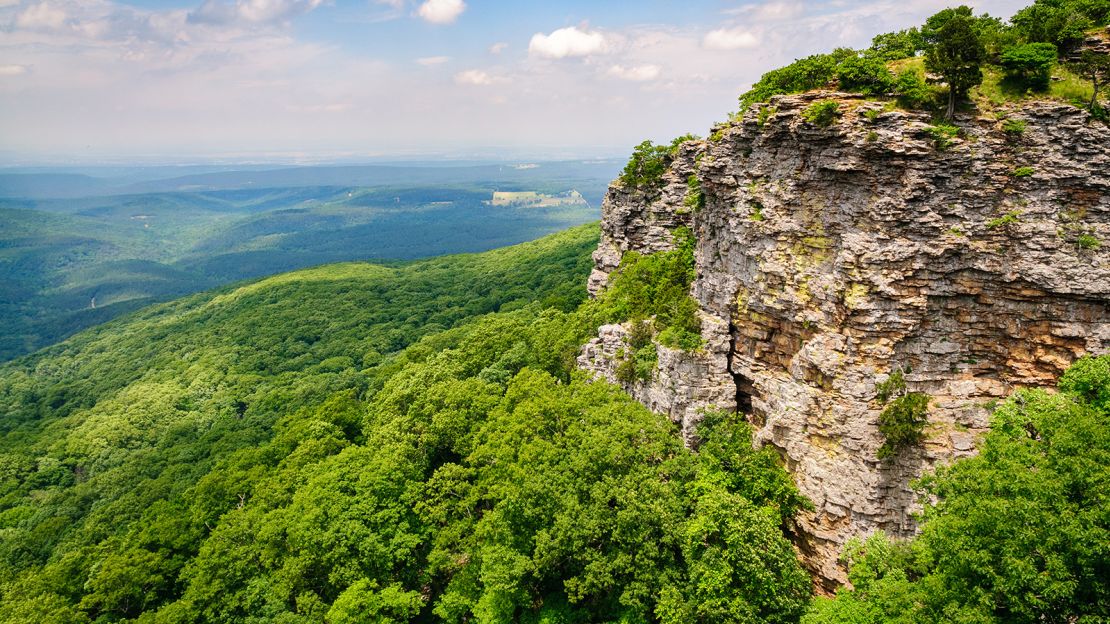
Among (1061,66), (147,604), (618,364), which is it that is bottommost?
(147,604)

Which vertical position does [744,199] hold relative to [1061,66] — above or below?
→ below

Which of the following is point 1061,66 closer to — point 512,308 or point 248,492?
point 248,492

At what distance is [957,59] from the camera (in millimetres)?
21703

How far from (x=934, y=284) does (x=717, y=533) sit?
1397 centimetres

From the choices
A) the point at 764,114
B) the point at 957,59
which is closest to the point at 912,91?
the point at 957,59

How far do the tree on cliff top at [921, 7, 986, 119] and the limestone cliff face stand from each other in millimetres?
1453

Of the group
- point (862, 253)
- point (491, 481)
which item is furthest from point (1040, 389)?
point (491, 481)

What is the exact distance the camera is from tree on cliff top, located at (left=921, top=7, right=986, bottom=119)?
2177cm

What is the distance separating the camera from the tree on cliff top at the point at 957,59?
2177cm

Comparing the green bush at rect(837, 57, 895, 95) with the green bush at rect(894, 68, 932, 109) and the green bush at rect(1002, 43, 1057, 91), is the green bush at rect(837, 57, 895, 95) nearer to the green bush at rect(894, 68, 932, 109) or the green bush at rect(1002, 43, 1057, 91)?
the green bush at rect(894, 68, 932, 109)

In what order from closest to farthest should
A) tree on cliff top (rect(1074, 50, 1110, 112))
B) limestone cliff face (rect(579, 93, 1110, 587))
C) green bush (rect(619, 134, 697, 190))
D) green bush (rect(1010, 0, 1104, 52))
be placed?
tree on cliff top (rect(1074, 50, 1110, 112)) → limestone cliff face (rect(579, 93, 1110, 587)) → green bush (rect(1010, 0, 1104, 52)) → green bush (rect(619, 134, 697, 190))

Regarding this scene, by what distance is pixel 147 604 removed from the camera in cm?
3678

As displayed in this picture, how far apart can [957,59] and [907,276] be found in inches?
346

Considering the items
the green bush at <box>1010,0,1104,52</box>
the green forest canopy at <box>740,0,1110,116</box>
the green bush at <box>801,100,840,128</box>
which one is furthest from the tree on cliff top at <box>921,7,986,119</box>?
the green bush at <box>801,100,840,128</box>
